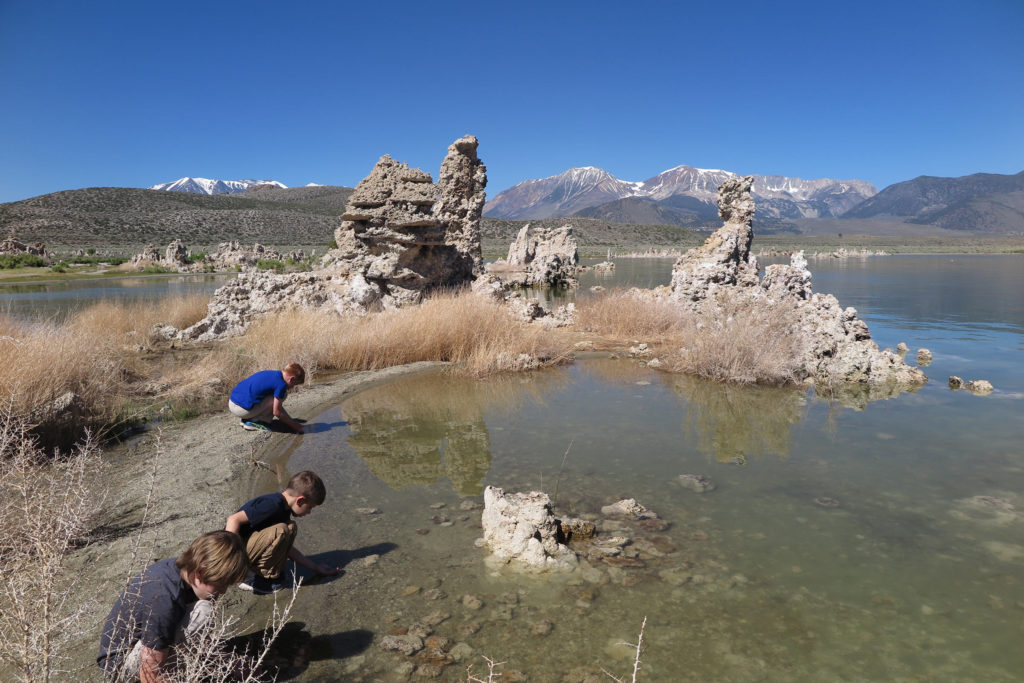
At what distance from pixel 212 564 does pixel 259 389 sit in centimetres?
432

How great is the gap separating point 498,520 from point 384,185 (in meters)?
11.9

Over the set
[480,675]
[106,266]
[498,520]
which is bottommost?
[480,675]

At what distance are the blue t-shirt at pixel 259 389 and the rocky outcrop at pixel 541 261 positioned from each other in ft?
60.1

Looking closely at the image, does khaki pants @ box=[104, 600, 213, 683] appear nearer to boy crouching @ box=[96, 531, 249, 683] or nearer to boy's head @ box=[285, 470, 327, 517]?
boy crouching @ box=[96, 531, 249, 683]


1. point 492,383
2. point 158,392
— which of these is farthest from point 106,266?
point 492,383

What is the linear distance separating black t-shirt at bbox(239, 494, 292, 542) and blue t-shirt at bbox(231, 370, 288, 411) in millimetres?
3060

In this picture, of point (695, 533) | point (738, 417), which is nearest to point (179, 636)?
point (695, 533)

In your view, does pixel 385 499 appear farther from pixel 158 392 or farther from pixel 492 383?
pixel 158 392

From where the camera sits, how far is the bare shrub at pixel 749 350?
29.5ft

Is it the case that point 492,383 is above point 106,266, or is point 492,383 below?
below

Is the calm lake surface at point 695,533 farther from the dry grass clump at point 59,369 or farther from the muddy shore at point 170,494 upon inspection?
the dry grass clump at point 59,369

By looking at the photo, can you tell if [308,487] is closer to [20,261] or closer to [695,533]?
[695,533]

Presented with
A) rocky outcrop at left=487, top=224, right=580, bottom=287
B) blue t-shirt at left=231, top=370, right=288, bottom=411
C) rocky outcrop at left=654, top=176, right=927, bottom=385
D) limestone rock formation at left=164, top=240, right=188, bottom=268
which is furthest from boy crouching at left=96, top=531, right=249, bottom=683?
limestone rock formation at left=164, top=240, right=188, bottom=268

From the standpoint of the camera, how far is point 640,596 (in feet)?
11.9
